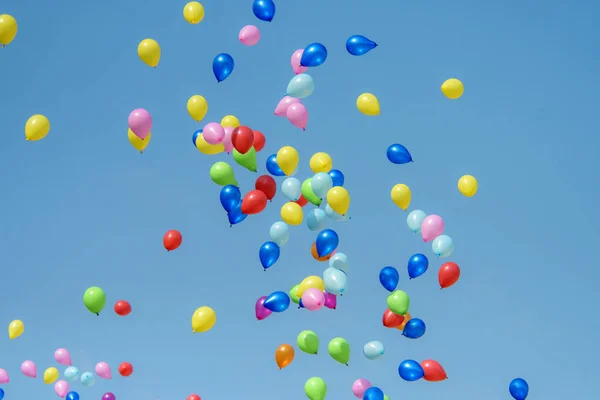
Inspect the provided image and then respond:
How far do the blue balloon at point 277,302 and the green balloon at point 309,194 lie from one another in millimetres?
1893

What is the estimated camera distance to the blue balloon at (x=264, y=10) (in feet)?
43.3

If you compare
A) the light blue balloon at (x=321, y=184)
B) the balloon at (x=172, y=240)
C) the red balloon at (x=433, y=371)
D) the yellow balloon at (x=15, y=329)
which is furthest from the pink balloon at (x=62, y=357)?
the red balloon at (x=433, y=371)

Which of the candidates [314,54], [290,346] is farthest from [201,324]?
[314,54]

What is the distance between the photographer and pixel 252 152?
13633mm

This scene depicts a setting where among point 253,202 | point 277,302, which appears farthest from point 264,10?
point 277,302

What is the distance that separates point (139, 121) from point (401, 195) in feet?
17.4

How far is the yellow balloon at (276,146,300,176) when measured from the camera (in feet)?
44.1

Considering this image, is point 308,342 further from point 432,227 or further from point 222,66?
point 222,66

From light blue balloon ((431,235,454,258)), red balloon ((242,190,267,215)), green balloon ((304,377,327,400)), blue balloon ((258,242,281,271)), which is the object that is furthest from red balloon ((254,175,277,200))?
green balloon ((304,377,327,400))

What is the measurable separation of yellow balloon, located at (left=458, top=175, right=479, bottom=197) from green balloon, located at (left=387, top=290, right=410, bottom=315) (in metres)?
2.51

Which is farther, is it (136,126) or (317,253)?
(317,253)

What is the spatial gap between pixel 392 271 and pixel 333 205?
1971mm

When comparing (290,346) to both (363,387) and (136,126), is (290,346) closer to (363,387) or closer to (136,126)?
(363,387)

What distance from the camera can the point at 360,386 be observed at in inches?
563
